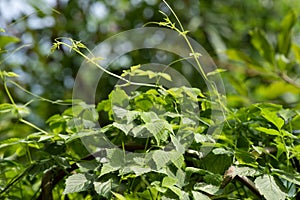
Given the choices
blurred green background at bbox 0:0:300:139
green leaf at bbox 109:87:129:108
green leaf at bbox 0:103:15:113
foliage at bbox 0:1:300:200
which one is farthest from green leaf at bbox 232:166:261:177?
blurred green background at bbox 0:0:300:139

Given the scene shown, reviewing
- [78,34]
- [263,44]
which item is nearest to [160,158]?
[263,44]

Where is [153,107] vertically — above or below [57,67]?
above

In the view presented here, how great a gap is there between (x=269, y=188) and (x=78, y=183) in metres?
0.14

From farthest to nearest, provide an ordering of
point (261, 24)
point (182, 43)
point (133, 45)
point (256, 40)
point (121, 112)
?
1. point (261, 24)
2. point (133, 45)
3. point (182, 43)
4. point (256, 40)
5. point (121, 112)

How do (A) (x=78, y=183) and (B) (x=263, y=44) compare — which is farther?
(B) (x=263, y=44)

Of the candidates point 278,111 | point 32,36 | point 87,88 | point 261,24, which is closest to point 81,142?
point 278,111

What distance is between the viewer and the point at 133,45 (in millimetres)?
1166

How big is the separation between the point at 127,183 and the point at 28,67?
3.01ft

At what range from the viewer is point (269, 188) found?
1.19ft

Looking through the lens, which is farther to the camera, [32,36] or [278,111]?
[32,36]

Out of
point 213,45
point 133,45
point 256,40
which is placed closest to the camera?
point 256,40

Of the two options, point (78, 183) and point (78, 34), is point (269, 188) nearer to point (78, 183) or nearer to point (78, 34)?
point (78, 183)

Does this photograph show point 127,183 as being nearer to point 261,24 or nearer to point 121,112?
point 121,112

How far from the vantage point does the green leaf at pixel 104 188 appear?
358 mm
